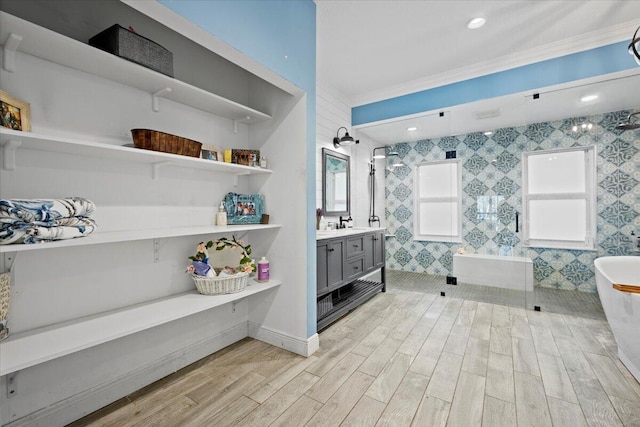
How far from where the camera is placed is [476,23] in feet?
8.75

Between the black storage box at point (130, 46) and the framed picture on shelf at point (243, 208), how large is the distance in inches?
40.6

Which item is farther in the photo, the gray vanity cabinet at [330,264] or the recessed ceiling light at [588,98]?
the recessed ceiling light at [588,98]

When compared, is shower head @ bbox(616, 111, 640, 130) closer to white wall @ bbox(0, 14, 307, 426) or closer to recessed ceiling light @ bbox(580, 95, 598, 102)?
recessed ceiling light @ bbox(580, 95, 598, 102)

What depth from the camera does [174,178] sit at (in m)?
2.05

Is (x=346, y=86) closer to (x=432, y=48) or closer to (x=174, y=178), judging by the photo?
(x=432, y=48)

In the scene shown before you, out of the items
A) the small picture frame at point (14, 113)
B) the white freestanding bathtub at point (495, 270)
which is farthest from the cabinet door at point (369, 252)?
the small picture frame at point (14, 113)

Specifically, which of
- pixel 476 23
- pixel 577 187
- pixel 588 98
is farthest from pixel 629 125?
pixel 476 23

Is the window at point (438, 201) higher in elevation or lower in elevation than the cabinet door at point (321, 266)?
higher

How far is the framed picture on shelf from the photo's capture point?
2.37 meters

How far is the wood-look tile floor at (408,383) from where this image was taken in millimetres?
1601

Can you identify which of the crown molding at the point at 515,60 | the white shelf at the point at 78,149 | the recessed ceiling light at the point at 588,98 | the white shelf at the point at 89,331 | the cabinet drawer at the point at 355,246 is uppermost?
the crown molding at the point at 515,60

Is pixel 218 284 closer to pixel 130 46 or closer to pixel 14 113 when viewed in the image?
pixel 14 113

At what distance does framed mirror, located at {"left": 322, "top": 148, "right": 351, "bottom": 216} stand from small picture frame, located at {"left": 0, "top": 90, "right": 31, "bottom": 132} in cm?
273

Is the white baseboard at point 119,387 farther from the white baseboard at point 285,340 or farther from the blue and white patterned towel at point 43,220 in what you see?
the blue and white patterned towel at point 43,220
